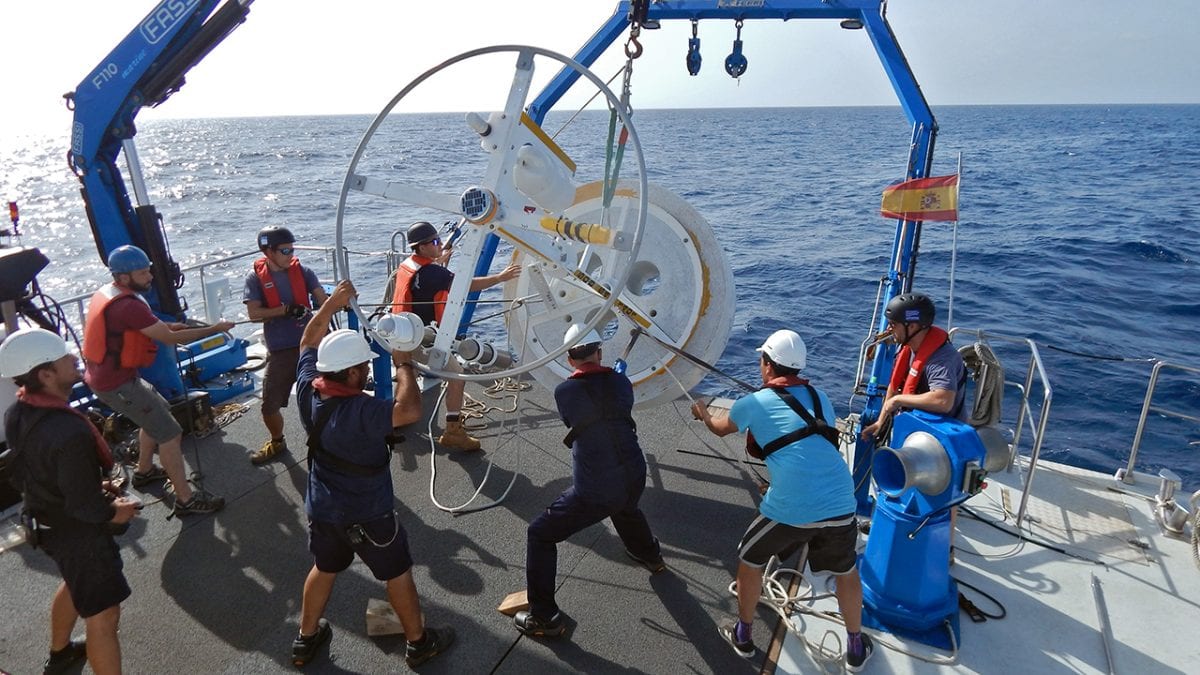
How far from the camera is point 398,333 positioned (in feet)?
12.4

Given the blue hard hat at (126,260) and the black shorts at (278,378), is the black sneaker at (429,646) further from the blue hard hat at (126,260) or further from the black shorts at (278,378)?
the blue hard hat at (126,260)

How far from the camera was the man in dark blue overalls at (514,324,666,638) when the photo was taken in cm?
394

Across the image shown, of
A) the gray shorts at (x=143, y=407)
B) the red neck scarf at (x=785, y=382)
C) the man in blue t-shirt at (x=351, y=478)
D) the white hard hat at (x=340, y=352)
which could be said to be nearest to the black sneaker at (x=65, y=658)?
the man in blue t-shirt at (x=351, y=478)

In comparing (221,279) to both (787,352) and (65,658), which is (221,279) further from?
(787,352)

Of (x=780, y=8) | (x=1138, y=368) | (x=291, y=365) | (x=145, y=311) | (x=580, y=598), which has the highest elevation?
(x=780, y=8)

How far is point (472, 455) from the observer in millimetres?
6242

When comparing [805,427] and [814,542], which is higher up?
[805,427]

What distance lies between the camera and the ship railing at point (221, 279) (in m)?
7.41

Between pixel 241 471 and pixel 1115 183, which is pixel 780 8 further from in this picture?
pixel 1115 183

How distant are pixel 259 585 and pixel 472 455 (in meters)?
2.10

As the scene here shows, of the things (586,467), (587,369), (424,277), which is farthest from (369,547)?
(424,277)

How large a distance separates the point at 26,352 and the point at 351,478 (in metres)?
1.54

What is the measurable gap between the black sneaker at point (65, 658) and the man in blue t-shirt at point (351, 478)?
117 centimetres

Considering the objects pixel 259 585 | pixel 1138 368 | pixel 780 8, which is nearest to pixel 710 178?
pixel 1138 368
